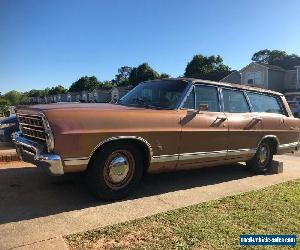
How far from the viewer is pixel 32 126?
493 cm

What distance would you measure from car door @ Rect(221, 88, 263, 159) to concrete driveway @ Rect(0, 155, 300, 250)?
0.54 metres

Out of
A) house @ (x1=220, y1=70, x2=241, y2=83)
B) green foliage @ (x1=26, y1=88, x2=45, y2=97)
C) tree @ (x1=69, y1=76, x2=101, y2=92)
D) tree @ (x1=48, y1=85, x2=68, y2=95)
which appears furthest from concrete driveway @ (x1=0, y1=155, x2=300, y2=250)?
green foliage @ (x1=26, y1=88, x2=45, y2=97)

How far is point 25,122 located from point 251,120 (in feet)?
12.6

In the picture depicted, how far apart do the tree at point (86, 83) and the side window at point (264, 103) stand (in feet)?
290

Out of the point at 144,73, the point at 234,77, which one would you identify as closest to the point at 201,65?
the point at 144,73

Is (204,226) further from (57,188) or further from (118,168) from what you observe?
(57,188)

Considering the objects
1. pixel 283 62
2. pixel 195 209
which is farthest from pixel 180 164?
pixel 283 62

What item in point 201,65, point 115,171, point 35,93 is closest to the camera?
point 115,171

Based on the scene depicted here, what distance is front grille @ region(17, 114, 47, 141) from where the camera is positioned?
465 cm

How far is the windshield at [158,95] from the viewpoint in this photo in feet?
18.8

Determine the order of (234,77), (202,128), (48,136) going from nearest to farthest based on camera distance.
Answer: (48,136)
(202,128)
(234,77)

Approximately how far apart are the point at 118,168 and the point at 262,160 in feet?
11.7

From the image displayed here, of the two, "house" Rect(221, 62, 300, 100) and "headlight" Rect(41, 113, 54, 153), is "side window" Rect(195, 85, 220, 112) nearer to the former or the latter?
"headlight" Rect(41, 113, 54, 153)

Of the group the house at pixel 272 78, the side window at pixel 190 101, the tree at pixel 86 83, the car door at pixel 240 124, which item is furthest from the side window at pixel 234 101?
the tree at pixel 86 83
